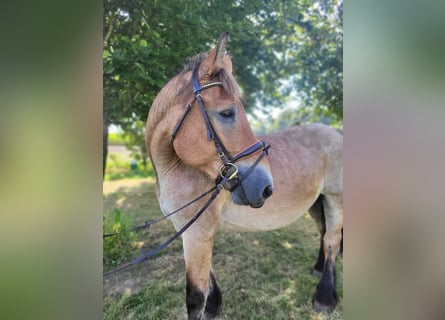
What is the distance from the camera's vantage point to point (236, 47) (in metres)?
2.31

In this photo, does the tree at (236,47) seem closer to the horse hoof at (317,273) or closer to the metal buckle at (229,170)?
the metal buckle at (229,170)

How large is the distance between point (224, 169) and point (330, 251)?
4.56 feet

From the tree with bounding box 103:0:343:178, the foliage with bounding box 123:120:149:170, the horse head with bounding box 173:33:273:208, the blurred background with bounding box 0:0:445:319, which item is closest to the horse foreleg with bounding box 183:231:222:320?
the horse head with bounding box 173:33:273:208

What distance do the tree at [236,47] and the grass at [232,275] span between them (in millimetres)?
1109

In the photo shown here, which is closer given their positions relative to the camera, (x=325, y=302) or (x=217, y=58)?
(x=217, y=58)

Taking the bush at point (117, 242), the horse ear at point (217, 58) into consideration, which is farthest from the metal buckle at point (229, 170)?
the bush at point (117, 242)

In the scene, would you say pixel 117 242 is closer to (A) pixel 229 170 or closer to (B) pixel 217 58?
(A) pixel 229 170

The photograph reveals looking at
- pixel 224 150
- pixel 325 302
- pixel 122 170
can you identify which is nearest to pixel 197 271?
pixel 224 150

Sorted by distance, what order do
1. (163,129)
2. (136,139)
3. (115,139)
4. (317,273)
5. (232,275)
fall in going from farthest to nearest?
(136,139), (115,139), (317,273), (232,275), (163,129)

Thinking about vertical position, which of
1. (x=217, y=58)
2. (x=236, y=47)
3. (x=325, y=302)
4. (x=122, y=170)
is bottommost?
(x=325, y=302)

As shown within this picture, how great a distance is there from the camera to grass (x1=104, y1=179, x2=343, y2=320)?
5.87 ft
